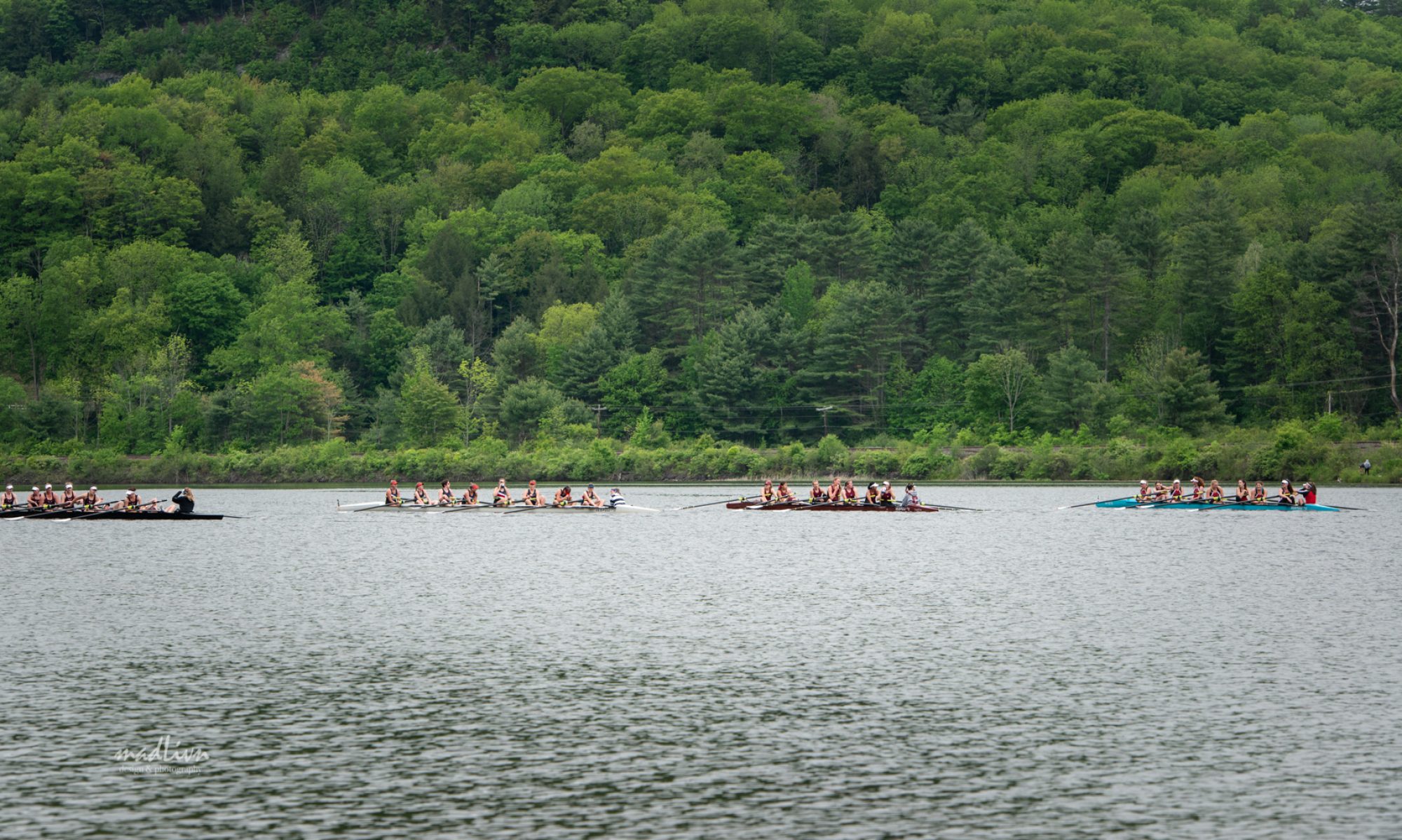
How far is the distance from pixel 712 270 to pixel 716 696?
110 metres

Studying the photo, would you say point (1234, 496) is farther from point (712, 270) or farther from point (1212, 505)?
point (712, 270)

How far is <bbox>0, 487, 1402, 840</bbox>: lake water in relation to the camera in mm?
18188

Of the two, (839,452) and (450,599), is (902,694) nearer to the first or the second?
(450,599)

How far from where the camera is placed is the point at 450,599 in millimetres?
39000

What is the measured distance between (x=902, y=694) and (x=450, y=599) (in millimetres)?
17272

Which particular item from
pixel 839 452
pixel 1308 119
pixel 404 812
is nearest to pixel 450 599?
pixel 404 812

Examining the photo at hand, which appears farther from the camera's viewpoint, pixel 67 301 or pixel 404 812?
pixel 67 301

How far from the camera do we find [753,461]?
100 m

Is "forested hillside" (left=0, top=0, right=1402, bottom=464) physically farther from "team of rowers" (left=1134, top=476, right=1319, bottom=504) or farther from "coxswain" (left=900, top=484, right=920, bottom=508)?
"coxswain" (left=900, top=484, right=920, bottom=508)

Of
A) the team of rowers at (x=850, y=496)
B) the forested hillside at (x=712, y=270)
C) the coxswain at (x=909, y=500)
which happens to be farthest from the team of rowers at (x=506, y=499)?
the forested hillside at (x=712, y=270)

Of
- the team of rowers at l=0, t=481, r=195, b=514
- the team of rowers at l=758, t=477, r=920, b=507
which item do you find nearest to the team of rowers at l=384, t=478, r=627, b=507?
the team of rowers at l=758, t=477, r=920, b=507

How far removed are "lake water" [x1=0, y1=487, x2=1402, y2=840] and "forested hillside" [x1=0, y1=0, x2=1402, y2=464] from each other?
192 ft

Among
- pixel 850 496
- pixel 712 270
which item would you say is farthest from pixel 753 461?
pixel 712 270

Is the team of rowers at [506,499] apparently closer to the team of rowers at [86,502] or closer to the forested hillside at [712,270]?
the team of rowers at [86,502]
